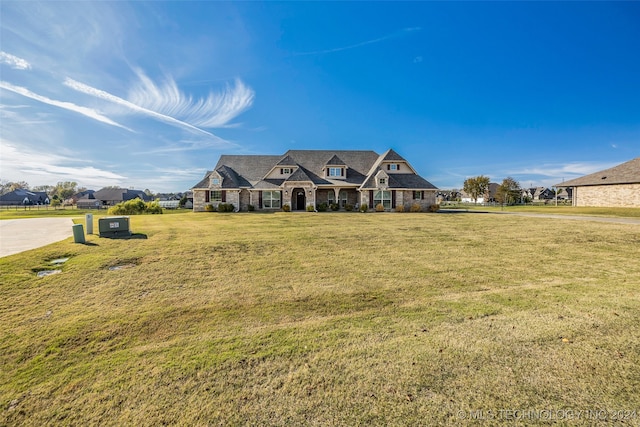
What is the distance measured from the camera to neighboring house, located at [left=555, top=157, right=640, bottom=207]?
29.0 m

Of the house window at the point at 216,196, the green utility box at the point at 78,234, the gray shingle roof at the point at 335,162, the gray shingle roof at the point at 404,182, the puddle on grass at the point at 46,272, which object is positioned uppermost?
the gray shingle roof at the point at 335,162

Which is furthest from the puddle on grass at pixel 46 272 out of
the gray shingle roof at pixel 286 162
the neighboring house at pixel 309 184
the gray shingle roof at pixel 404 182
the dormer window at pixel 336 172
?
the dormer window at pixel 336 172

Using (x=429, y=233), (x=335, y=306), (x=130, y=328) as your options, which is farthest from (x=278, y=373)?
(x=429, y=233)

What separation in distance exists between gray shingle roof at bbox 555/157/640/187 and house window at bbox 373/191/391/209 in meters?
25.0

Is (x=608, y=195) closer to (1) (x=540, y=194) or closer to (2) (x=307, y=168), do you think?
(2) (x=307, y=168)

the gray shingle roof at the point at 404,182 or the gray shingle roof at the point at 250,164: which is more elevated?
the gray shingle roof at the point at 250,164

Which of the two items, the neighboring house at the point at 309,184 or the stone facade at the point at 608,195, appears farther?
the neighboring house at the point at 309,184

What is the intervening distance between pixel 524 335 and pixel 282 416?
3.57m

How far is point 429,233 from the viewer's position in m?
13.3

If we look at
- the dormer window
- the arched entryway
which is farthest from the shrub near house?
the dormer window

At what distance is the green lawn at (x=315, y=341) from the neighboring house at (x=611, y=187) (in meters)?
31.9

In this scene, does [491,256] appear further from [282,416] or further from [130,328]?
[130,328]

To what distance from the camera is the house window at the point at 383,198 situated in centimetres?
2938

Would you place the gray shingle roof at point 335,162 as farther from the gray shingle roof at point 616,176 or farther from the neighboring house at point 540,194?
the neighboring house at point 540,194
